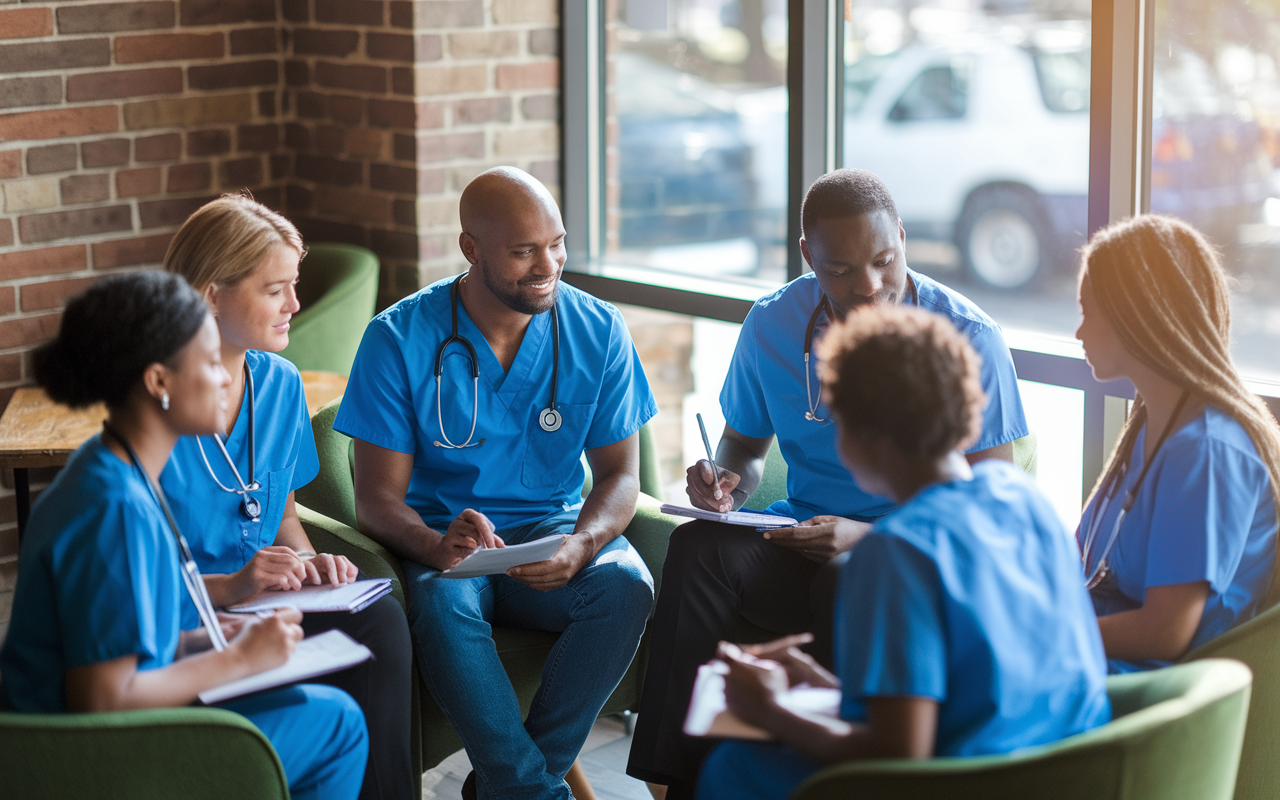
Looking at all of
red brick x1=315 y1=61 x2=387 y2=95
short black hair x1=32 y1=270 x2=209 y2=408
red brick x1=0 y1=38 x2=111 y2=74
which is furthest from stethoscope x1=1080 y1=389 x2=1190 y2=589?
red brick x1=0 y1=38 x2=111 y2=74

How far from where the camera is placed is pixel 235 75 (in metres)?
3.64

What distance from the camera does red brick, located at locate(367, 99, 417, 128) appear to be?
11.4ft

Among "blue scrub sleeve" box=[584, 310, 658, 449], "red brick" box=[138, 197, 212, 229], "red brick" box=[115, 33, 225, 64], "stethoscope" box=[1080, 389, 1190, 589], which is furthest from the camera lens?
"red brick" box=[138, 197, 212, 229]

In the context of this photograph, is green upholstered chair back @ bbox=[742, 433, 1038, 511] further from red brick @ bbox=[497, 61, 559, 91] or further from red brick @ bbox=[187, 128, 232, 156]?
red brick @ bbox=[187, 128, 232, 156]

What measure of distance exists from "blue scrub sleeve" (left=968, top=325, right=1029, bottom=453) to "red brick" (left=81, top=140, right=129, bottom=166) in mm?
2343

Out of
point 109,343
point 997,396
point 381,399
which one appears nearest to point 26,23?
point 381,399

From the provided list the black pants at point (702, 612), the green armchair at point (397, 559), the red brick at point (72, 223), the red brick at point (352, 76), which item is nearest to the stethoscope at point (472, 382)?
the green armchair at point (397, 559)

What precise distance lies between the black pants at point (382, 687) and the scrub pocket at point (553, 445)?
1.54ft

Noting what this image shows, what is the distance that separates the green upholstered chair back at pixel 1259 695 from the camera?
164cm

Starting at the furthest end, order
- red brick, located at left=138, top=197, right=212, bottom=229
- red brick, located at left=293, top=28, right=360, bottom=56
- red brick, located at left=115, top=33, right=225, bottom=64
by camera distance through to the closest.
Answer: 1. red brick, located at left=293, top=28, right=360, bottom=56
2. red brick, located at left=138, top=197, right=212, bottom=229
3. red brick, located at left=115, top=33, right=225, bottom=64

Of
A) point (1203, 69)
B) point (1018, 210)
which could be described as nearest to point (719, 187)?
point (1018, 210)

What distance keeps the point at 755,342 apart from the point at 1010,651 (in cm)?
123

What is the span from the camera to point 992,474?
1.43 m

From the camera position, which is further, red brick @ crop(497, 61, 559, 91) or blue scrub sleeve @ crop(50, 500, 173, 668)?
red brick @ crop(497, 61, 559, 91)
